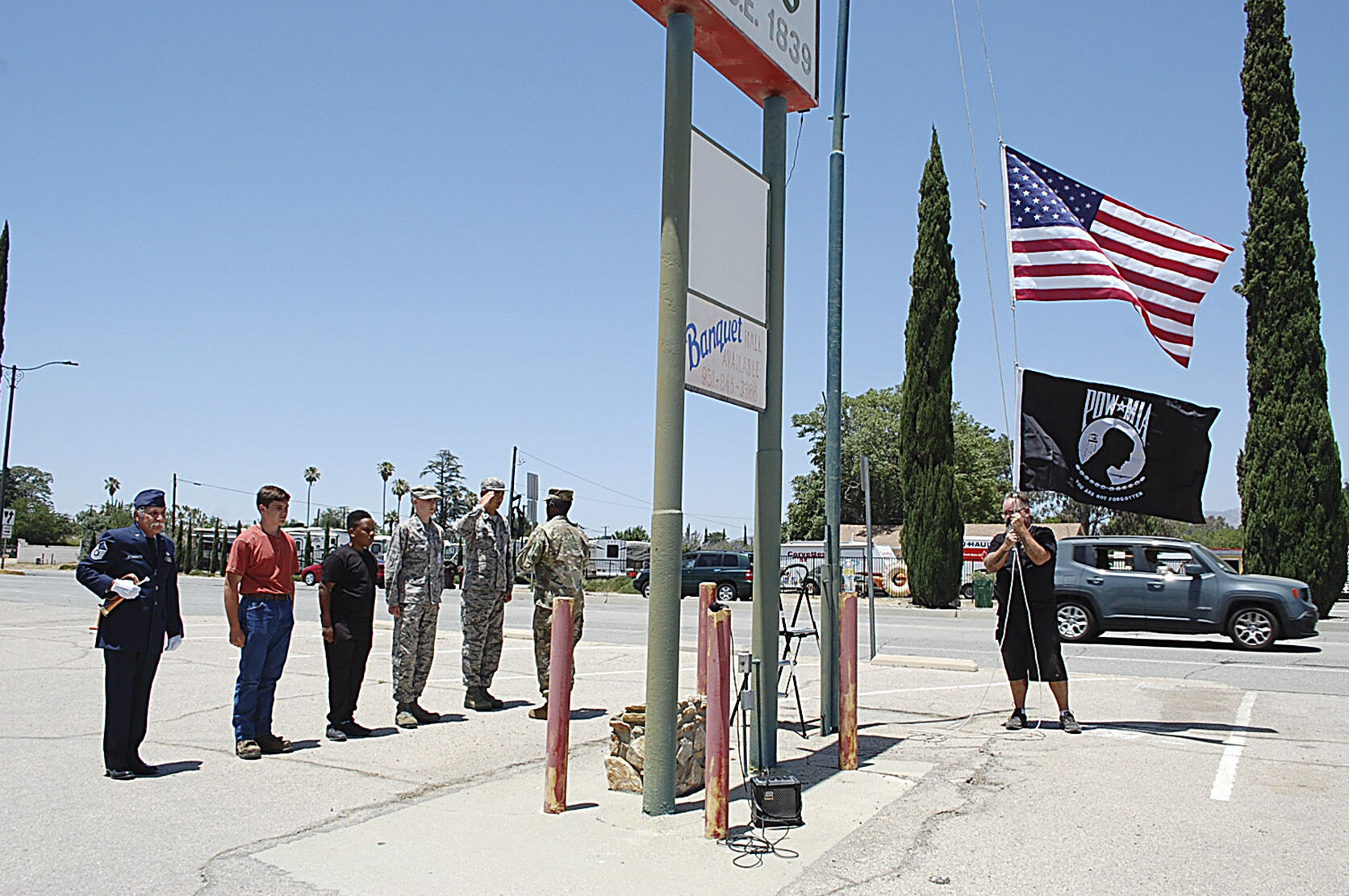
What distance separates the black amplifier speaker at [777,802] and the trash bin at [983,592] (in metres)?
26.5

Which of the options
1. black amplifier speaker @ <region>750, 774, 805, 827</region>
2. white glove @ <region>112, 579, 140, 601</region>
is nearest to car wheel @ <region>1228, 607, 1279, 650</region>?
black amplifier speaker @ <region>750, 774, 805, 827</region>

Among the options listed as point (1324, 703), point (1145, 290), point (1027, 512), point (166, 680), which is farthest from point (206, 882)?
point (1324, 703)

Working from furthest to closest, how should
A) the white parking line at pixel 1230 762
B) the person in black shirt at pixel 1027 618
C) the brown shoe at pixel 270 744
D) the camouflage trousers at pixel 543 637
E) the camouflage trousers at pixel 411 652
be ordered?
the camouflage trousers at pixel 543 637, the camouflage trousers at pixel 411 652, the person in black shirt at pixel 1027 618, the brown shoe at pixel 270 744, the white parking line at pixel 1230 762

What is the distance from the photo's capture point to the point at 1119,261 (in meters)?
9.04

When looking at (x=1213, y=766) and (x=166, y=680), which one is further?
(x=166, y=680)

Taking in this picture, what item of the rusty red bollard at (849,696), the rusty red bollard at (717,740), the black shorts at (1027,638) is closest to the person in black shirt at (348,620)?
the rusty red bollard at (849,696)

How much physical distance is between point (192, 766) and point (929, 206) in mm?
29437

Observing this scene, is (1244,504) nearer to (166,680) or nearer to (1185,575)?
(1185,575)

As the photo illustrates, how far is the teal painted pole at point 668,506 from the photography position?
568 centimetres

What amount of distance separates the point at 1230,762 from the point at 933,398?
2564cm

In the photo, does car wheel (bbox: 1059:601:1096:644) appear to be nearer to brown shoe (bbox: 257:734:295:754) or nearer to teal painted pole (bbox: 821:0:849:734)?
teal painted pole (bbox: 821:0:849:734)

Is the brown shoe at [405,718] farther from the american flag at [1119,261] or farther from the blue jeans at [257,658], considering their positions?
the american flag at [1119,261]

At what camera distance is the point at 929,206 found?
32.7 metres

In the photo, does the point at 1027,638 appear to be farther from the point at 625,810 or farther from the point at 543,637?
the point at 625,810
